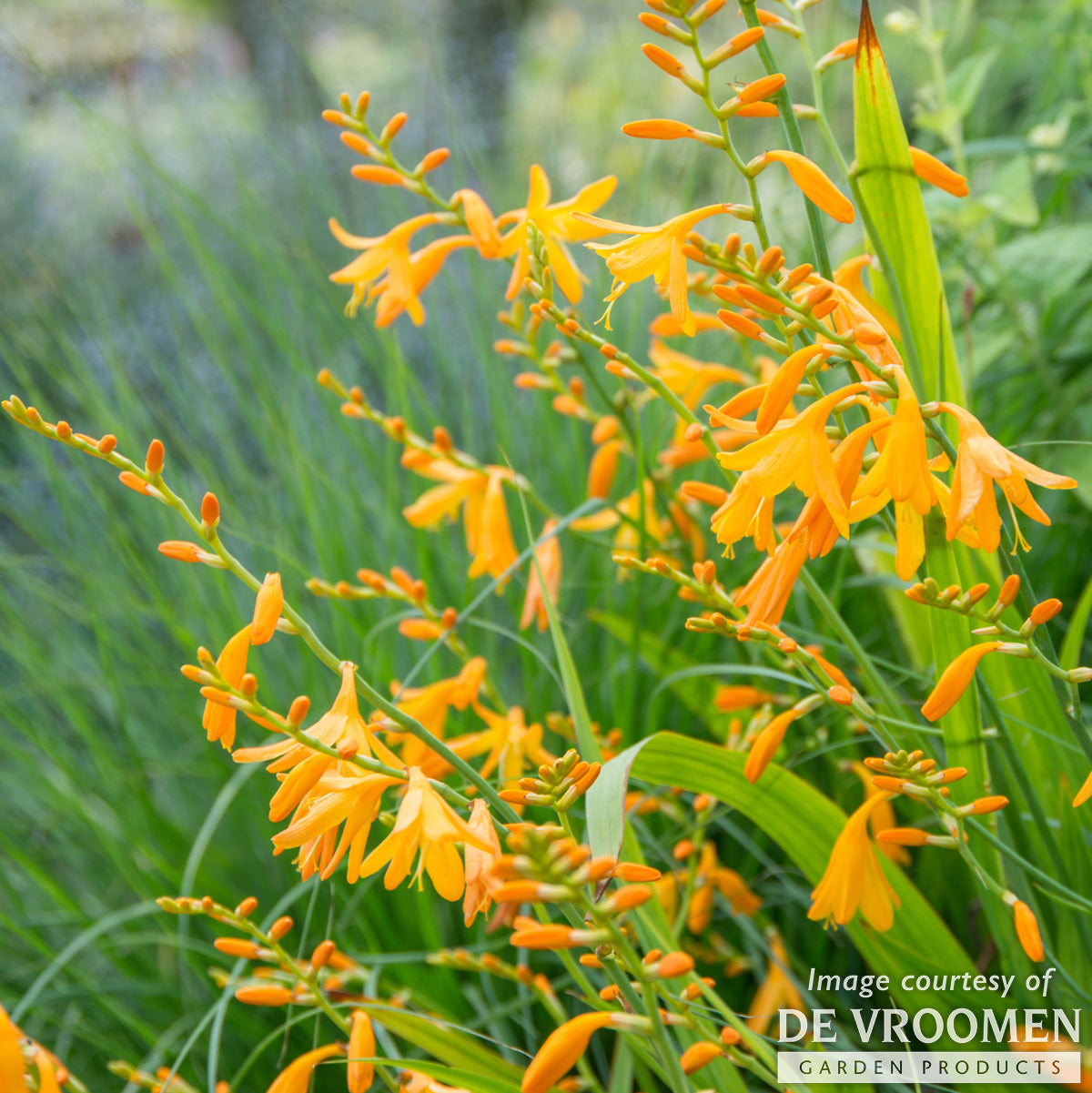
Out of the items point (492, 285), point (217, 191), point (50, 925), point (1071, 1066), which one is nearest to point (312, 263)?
→ point (492, 285)

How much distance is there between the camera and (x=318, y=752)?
0.60 metres

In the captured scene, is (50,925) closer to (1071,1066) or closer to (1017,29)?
(1071,1066)

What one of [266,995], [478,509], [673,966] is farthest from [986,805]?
[478,509]

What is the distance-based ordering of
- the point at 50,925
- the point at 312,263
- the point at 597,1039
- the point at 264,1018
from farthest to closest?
the point at 312,263 → the point at 50,925 → the point at 264,1018 → the point at 597,1039

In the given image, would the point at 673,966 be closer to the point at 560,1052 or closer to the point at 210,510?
the point at 560,1052

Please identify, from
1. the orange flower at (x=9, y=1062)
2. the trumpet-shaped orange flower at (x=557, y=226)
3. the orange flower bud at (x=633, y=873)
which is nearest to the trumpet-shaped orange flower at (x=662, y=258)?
the trumpet-shaped orange flower at (x=557, y=226)

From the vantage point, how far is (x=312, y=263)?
198cm

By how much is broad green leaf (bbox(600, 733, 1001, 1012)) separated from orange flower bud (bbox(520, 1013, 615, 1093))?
0.89 feet

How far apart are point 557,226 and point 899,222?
31 centimetres

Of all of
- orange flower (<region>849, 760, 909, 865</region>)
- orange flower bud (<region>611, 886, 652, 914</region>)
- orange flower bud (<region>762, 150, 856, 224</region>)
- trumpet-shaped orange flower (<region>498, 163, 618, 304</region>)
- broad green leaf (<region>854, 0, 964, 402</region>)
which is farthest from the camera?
orange flower (<region>849, 760, 909, 865</region>)

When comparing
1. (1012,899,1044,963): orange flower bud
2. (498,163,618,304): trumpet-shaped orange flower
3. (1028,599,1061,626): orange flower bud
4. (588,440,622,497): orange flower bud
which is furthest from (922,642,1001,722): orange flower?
(588,440,622,497): orange flower bud

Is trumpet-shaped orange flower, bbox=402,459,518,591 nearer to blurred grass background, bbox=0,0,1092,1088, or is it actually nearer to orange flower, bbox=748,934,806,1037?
blurred grass background, bbox=0,0,1092,1088

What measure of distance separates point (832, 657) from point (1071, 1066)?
0.60 meters

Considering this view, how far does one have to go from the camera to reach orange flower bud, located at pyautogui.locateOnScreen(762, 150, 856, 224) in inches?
25.4
